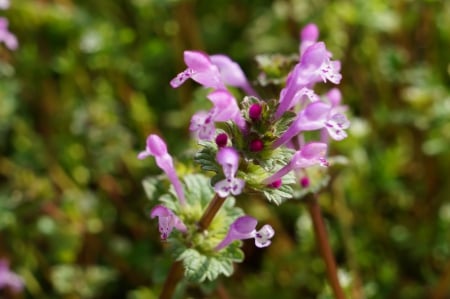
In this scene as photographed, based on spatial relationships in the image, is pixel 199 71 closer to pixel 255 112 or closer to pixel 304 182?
pixel 255 112

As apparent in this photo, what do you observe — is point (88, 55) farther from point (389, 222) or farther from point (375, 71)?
point (389, 222)

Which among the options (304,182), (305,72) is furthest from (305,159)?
(304,182)

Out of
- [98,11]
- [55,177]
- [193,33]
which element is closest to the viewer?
[55,177]

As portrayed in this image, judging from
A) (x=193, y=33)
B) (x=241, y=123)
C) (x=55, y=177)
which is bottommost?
(x=55, y=177)

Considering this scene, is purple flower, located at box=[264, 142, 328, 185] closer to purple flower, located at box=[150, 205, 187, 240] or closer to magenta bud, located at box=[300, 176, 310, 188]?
purple flower, located at box=[150, 205, 187, 240]

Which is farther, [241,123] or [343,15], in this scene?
[343,15]

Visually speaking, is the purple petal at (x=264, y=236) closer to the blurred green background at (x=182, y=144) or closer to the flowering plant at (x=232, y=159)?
the flowering plant at (x=232, y=159)

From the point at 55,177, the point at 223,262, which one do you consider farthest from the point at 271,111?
the point at 55,177
